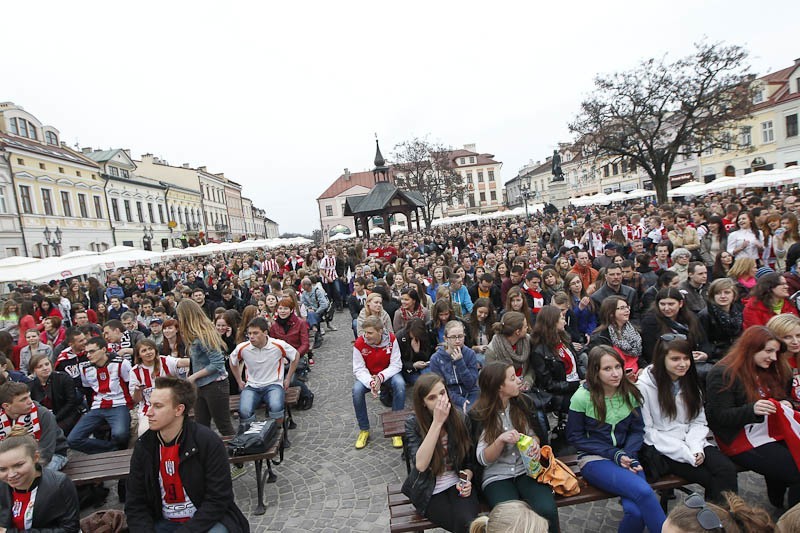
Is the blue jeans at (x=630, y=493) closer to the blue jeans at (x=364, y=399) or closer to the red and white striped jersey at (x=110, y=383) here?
the blue jeans at (x=364, y=399)

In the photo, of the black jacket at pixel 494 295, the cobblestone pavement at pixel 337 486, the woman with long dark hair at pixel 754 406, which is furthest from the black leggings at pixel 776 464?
the black jacket at pixel 494 295

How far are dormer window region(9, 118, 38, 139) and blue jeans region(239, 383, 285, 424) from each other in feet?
125

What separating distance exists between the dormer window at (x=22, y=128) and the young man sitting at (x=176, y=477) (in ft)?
131

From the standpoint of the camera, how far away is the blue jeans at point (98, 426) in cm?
503

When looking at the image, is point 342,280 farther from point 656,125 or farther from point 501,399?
point 656,125

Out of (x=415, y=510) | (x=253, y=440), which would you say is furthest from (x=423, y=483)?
(x=253, y=440)

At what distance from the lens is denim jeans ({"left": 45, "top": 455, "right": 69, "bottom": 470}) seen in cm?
414

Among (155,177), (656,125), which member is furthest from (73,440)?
(155,177)

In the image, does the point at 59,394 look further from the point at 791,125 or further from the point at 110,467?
the point at 791,125

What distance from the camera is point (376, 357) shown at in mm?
5812

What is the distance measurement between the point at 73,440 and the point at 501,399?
16.1 feet

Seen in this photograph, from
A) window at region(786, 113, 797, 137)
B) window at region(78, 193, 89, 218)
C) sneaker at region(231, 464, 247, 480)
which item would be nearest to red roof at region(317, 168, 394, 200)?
window at region(78, 193, 89, 218)

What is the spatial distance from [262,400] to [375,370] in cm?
152

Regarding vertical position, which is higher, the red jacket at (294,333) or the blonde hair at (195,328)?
the blonde hair at (195,328)
